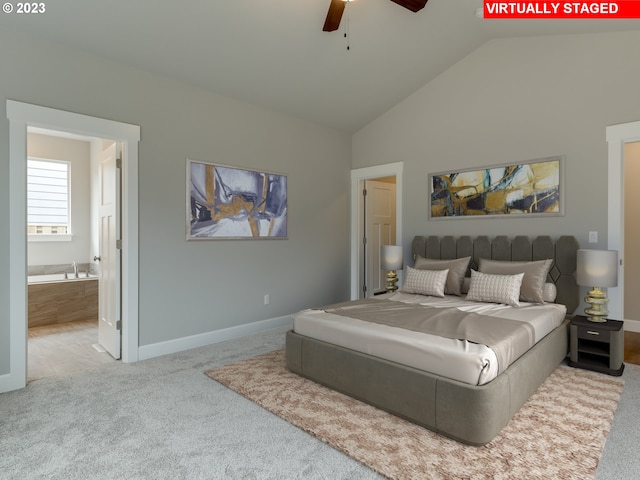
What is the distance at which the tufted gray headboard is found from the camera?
364 cm

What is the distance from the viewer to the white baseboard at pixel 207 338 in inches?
141

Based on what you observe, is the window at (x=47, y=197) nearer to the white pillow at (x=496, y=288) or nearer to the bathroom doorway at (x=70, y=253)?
the bathroom doorway at (x=70, y=253)

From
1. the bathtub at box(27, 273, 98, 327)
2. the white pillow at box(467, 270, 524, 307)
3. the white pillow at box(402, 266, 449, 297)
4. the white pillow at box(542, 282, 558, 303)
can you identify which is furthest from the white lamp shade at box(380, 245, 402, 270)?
the bathtub at box(27, 273, 98, 327)

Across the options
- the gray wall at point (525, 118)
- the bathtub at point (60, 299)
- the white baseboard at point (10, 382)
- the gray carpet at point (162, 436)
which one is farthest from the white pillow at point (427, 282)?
the bathtub at point (60, 299)

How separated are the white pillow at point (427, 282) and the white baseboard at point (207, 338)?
1710mm

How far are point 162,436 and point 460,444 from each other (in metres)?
1.72

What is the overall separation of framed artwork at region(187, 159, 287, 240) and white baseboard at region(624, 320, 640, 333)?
4.36 meters

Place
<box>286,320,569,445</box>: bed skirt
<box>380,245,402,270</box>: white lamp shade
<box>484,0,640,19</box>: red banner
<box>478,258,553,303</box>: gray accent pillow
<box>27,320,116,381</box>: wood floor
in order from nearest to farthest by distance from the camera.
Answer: <box>286,320,569,445</box>: bed skirt, <box>484,0,640,19</box>: red banner, <box>27,320,116,381</box>: wood floor, <box>478,258,553,303</box>: gray accent pillow, <box>380,245,402,270</box>: white lamp shade

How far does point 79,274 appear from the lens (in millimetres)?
5785

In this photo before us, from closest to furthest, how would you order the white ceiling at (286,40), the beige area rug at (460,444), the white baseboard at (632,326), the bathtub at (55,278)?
the beige area rug at (460,444), the white ceiling at (286,40), the white baseboard at (632,326), the bathtub at (55,278)

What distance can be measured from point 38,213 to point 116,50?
3.86 m

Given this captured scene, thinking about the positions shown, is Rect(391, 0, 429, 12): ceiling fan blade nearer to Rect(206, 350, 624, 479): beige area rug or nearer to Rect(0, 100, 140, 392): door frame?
Rect(0, 100, 140, 392): door frame

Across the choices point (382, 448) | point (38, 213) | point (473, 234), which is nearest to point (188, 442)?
point (382, 448)

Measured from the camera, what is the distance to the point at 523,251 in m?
3.90
